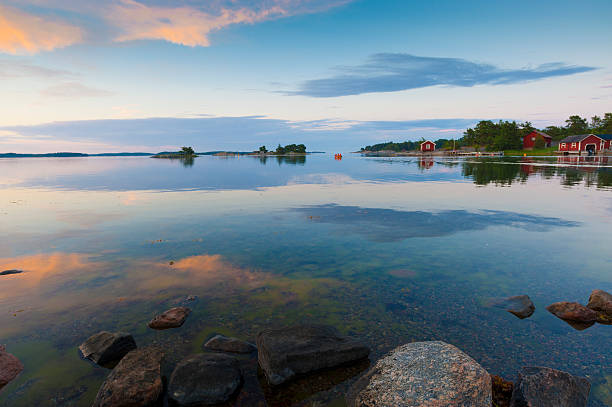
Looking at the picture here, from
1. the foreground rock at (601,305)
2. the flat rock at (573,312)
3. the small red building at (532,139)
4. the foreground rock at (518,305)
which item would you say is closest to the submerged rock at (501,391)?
the foreground rock at (518,305)

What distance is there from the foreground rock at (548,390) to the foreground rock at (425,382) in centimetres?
72

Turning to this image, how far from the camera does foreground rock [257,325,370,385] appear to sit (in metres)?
7.69

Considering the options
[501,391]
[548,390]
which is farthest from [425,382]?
[548,390]

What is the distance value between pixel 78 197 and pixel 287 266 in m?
34.9

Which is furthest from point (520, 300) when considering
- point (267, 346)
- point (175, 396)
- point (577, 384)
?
point (175, 396)

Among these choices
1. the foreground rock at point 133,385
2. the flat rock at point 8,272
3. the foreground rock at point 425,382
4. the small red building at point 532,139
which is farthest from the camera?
the small red building at point 532,139

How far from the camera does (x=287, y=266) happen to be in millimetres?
14656

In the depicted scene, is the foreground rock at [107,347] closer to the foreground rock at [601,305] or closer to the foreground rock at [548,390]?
the foreground rock at [548,390]

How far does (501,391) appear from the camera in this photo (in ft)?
23.1

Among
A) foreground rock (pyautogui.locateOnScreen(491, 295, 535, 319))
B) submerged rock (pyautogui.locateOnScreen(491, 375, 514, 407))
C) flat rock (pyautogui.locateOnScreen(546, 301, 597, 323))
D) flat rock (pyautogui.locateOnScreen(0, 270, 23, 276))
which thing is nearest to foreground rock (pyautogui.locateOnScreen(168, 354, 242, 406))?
submerged rock (pyautogui.locateOnScreen(491, 375, 514, 407))

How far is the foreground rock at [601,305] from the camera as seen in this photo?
395 inches

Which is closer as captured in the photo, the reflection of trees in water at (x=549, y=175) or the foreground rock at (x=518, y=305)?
the foreground rock at (x=518, y=305)

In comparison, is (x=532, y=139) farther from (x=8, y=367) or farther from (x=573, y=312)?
(x=8, y=367)

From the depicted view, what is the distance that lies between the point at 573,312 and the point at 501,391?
17.1 feet
